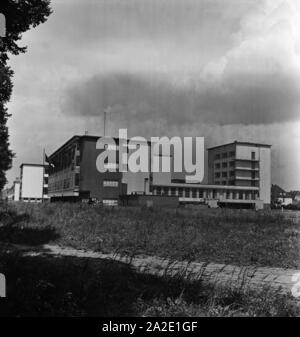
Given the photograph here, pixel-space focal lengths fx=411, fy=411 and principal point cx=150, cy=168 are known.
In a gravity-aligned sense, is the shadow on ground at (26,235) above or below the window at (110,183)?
below

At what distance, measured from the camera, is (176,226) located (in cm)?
1628

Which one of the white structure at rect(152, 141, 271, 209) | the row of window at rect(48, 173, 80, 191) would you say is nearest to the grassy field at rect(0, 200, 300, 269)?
the row of window at rect(48, 173, 80, 191)

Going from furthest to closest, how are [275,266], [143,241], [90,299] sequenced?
[143,241] < [275,266] < [90,299]

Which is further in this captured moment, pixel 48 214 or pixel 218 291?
pixel 48 214

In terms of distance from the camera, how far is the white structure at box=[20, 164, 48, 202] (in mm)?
119125

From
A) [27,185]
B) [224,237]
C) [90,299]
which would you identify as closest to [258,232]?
[224,237]

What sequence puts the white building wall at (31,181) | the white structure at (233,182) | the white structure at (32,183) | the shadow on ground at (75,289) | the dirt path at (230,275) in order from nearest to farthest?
the shadow on ground at (75,289)
the dirt path at (230,275)
the white structure at (233,182)
the white structure at (32,183)
the white building wall at (31,181)

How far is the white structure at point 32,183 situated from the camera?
119125mm

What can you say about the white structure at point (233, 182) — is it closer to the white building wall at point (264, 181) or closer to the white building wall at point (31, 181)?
the white building wall at point (264, 181)

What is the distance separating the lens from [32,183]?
124500 millimetres

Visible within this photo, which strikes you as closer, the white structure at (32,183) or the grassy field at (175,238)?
the grassy field at (175,238)

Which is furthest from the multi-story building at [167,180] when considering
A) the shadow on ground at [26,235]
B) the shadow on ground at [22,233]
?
the shadow on ground at [26,235]

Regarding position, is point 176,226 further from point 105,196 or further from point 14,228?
point 105,196
